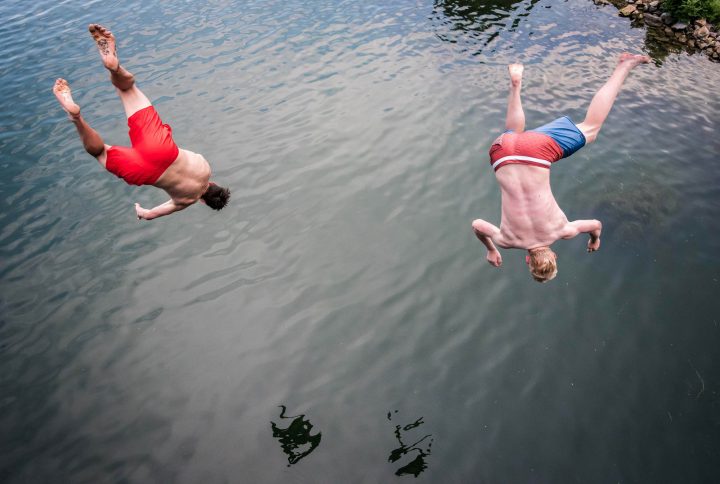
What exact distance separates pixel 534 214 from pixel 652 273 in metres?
3.31

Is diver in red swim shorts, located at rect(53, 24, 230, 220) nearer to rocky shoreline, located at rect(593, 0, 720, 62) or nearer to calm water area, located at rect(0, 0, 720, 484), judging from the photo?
calm water area, located at rect(0, 0, 720, 484)

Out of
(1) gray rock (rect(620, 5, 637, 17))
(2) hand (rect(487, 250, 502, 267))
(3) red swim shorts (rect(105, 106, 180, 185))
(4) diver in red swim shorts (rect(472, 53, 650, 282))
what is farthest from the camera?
(1) gray rock (rect(620, 5, 637, 17))

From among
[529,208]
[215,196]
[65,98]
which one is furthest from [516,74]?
[65,98]

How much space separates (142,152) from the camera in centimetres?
546

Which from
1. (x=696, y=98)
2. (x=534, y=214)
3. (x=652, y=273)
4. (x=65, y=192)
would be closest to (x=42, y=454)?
(x=65, y=192)

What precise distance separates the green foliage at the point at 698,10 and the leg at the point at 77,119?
17416 mm

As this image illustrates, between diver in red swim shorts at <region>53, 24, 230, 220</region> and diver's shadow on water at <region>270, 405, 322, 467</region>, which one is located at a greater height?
diver in red swim shorts at <region>53, 24, 230, 220</region>

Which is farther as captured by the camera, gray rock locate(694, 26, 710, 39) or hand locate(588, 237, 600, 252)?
gray rock locate(694, 26, 710, 39)

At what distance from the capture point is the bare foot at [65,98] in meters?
4.65

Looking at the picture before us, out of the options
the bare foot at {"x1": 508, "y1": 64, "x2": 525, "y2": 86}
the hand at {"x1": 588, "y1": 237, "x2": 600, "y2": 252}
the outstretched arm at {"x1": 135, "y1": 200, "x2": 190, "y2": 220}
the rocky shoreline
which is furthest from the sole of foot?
the rocky shoreline

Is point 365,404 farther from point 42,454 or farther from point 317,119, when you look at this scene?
point 317,119

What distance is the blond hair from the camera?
17.5 ft

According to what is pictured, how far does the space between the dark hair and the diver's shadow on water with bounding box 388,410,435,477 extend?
4.04 meters

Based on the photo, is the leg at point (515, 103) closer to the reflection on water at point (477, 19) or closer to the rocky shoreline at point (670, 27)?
the reflection on water at point (477, 19)
